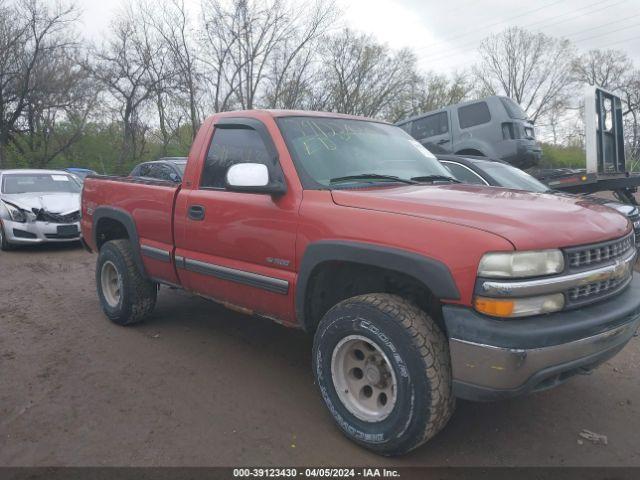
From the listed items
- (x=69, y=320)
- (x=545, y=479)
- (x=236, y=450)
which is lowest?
(x=545, y=479)

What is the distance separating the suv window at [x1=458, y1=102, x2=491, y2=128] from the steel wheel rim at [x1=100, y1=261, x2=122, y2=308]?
8.10 m

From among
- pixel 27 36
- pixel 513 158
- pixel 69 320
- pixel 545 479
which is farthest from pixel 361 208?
pixel 27 36

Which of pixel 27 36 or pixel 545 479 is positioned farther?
A: pixel 27 36

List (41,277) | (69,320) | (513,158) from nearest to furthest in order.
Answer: (69,320), (41,277), (513,158)

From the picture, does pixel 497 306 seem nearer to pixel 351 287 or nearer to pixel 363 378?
pixel 363 378

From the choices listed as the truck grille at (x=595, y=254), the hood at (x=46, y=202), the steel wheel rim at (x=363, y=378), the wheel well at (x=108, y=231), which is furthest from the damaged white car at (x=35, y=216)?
the truck grille at (x=595, y=254)

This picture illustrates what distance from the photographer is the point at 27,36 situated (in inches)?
908

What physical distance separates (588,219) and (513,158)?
8.23 metres

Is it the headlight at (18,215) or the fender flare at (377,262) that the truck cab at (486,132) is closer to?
the headlight at (18,215)

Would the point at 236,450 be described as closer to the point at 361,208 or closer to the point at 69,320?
the point at 361,208

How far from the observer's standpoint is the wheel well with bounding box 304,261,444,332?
2875 millimetres

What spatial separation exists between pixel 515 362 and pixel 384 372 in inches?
29.2

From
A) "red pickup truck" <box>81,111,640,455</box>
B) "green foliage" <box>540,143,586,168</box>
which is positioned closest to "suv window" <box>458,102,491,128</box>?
"red pickup truck" <box>81,111,640,455</box>

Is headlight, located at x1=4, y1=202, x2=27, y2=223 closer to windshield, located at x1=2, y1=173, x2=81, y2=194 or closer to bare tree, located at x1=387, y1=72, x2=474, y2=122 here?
windshield, located at x1=2, y1=173, x2=81, y2=194
